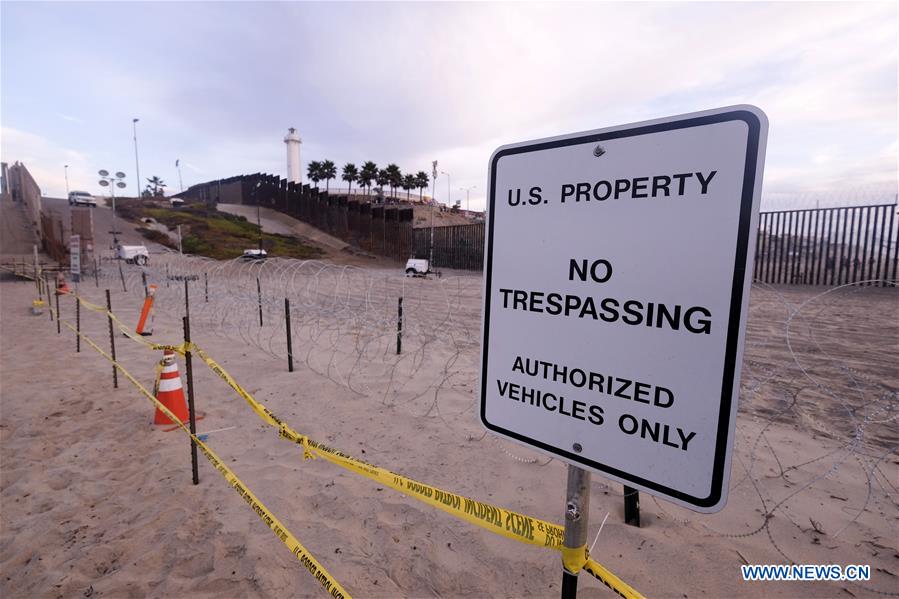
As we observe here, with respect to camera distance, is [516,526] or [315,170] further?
[315,170]

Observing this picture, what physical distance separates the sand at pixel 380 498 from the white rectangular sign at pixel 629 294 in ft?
6.72

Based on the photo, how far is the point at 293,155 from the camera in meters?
78.6

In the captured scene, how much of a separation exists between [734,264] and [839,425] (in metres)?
5.28

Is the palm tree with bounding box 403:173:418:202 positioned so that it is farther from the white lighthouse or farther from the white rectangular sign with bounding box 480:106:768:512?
the white rectangular sign with bounding box 480:106:768:512

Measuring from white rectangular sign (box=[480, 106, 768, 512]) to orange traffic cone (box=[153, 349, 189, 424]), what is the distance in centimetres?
505

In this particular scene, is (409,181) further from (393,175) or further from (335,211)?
(335,211)

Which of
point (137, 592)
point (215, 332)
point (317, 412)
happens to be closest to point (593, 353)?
point (137, 592)

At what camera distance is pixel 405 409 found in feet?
17.2

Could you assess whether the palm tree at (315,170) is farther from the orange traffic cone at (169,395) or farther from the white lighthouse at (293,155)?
the orange traffic cone at (169,395)

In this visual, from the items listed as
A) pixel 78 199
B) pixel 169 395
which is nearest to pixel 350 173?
pixel 78 199

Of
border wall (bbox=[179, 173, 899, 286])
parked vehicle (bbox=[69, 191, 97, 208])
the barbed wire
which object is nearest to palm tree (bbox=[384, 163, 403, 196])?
border wall (bbox=[179, 173, 899, 286])

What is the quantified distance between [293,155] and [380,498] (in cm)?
8444

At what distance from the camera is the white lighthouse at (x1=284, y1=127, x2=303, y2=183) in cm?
7794

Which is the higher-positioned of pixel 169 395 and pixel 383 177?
pixel 383 177
